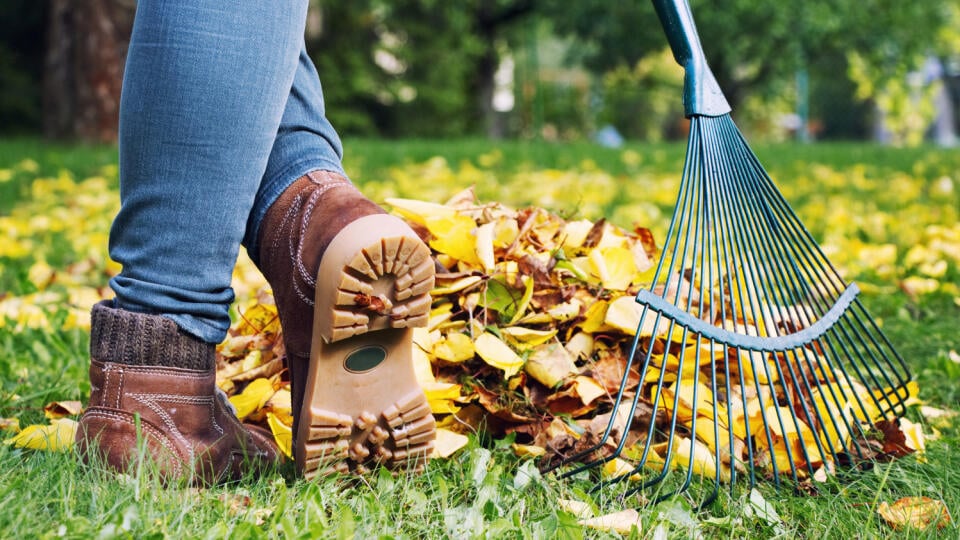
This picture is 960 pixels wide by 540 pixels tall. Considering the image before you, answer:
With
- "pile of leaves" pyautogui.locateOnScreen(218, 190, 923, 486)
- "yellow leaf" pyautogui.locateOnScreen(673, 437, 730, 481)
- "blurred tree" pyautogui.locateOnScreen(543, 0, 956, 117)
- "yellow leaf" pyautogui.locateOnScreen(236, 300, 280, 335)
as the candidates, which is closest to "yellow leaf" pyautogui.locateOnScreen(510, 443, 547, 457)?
"pile of leaves" pyautogui.locateOnScreen(218, 190, 923, 486)

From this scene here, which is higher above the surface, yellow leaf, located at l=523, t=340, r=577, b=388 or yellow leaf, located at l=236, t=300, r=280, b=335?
yellow leaf, located at l=523, t=340, r=577, b=388

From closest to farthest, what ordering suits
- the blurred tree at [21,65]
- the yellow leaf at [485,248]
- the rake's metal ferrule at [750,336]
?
1. the rake's metal ferrule at [750,336]
2. the yellow leaf at [485,248]
3. the blurred tree at [21,65]

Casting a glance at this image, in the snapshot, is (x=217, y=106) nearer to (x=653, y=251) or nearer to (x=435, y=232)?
(x=435, y=232)

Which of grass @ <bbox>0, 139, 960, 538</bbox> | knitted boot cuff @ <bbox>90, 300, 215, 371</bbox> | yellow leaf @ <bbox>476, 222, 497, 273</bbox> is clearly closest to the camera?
grass @ <bbox>0, 139, 960, 538</bbox>

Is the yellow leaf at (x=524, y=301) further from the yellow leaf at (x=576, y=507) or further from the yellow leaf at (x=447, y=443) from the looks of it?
the yellow leaf at (x=576, y=507)

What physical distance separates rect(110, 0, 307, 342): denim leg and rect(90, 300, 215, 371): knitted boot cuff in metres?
0.02

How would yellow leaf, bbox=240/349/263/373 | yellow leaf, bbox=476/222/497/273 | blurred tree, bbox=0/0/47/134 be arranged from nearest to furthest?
yellow leaf, bbox=476/222/497/273 → yellow leaf, bbox=240/349/263/373 → blurred tree, bbox=0/0/47/134

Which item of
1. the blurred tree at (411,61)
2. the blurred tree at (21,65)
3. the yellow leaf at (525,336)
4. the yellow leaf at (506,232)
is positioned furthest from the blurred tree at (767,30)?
the yellow leaf at (525,336)

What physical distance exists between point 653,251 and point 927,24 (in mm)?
18620

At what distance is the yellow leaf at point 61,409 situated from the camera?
1558 mm

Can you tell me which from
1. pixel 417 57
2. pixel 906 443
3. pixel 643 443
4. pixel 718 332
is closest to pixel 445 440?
pixel 643 443

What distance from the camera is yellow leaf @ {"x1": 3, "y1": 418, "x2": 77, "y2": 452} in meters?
1.33

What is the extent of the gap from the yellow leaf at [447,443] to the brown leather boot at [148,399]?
315 millimetres

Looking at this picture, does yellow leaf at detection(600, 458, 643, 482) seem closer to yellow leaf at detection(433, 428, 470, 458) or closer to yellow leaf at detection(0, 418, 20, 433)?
yellow leaf at detection(433, 428, 470, 458)
